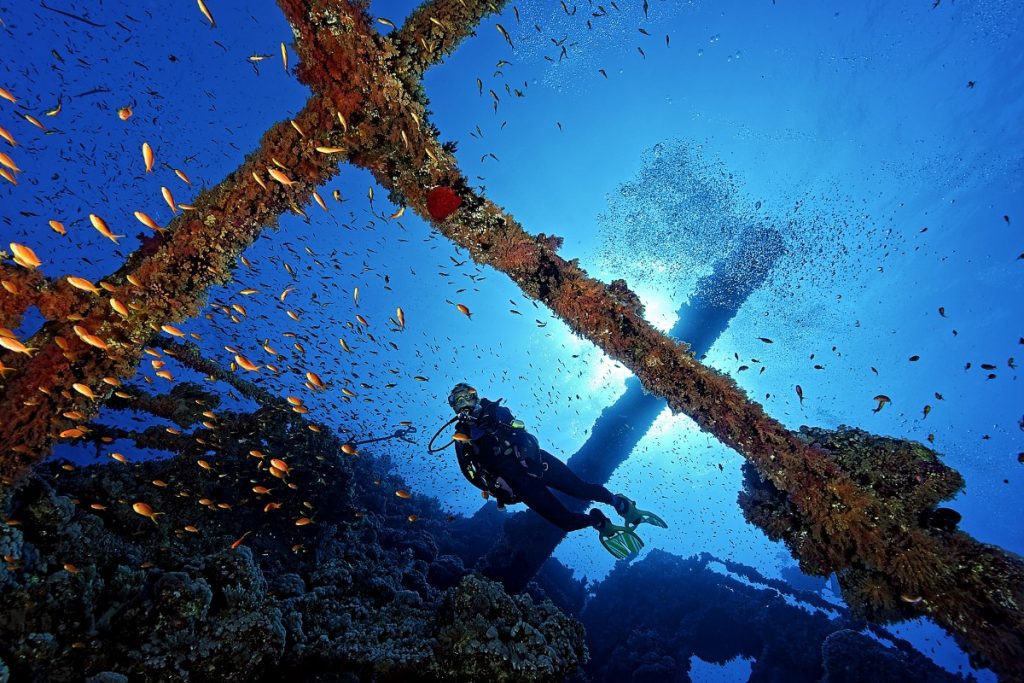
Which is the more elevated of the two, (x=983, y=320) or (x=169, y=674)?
(x=983, y=320)

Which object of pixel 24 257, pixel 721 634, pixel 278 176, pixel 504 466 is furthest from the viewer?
pixel 721 634

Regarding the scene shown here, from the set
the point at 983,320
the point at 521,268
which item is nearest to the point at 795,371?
the point at 983,320

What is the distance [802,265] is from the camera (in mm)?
34562

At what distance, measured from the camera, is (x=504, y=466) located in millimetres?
7316

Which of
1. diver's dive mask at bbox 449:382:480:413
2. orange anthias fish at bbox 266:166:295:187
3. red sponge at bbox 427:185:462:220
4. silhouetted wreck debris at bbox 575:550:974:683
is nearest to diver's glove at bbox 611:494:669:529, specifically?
diver's dive mask at bbox 449:382:480:413

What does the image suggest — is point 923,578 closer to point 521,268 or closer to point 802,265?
point 521,268

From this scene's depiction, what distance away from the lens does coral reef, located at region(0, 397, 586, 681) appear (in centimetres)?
424

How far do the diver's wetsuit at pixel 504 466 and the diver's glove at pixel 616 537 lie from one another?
11 cm

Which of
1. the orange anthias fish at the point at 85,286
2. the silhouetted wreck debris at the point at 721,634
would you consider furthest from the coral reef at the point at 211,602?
the silhouetted wreck debris at the point at 721,634

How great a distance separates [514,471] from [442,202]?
16.5ft

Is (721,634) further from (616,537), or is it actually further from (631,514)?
(616,537)

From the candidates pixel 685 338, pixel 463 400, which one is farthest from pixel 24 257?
pixel 685 338

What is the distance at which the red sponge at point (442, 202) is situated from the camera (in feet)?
12.8

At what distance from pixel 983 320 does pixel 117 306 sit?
Result: 52124 millimetres
